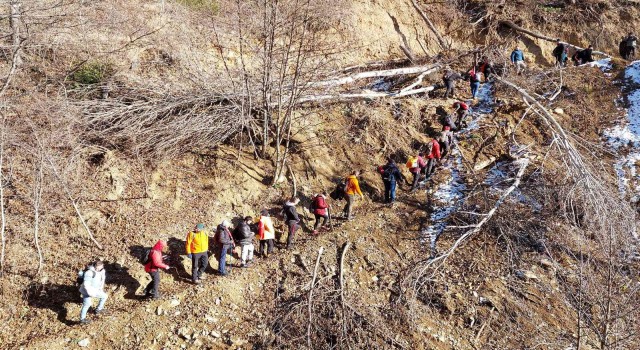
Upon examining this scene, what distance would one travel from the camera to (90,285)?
705cm

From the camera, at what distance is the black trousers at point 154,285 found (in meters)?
7.62

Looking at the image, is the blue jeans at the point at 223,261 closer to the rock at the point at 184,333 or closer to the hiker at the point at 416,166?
the rock at the point at 184,333

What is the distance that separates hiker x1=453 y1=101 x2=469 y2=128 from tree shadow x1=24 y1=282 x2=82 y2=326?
10667 mm

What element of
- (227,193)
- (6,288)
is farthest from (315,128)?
(6,288)

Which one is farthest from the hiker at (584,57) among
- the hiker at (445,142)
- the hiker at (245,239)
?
the hiker at (245,239)

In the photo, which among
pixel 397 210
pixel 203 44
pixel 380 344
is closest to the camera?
pixel 380 344

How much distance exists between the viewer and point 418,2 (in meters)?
18.9

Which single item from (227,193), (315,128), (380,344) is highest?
(315,128)

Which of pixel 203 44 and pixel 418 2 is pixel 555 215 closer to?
pixel 203 44

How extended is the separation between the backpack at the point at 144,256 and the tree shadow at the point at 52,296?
1.18 meters

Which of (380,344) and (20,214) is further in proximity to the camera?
(20,214)

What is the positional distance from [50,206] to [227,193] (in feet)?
11.8

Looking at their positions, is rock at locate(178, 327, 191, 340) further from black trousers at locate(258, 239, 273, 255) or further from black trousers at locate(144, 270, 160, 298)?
black trousers at locate(258, 239, 273, 255)

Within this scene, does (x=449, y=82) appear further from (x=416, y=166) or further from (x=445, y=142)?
(x=416, y=166)
